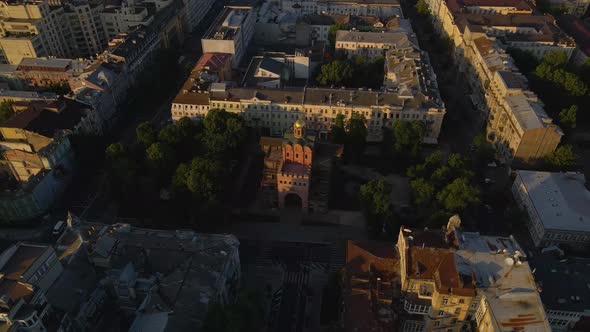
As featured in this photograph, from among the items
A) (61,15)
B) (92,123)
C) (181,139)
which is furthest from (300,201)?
(61,15)

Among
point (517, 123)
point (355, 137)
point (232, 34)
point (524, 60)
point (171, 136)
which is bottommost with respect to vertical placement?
point (355, 137)

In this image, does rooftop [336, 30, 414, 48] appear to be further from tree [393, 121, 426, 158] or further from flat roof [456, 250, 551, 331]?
flat roof [456, 250, 551, 331]

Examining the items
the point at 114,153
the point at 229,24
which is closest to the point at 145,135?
the point at 114,153

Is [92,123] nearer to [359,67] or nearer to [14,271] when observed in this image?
[14,271]

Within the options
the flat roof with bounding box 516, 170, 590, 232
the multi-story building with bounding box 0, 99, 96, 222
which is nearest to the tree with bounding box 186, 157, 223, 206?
the multi-story building with bounding box 0, 99, 96, 222

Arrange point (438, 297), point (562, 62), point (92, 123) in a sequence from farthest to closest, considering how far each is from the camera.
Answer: point (562, 62)
point (92, 123)
point (438, 297)

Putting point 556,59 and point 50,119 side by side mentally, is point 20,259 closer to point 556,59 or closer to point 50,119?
point 50,119

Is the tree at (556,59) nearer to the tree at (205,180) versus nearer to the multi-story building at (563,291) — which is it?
the multi-story building at (563,291)
